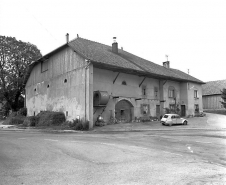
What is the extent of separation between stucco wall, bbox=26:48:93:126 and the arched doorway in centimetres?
483

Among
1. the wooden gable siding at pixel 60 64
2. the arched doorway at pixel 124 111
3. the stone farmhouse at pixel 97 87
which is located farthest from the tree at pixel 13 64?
the arched doorway at pixel 124 111

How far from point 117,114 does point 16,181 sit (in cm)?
2088

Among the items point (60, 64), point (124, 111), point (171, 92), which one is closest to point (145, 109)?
point (124, 111)

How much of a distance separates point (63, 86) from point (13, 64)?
15.3m

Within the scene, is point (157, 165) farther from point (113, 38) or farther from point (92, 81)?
point (113, 38)

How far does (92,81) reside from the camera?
23.0m

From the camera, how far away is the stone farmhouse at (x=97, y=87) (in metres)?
23.4

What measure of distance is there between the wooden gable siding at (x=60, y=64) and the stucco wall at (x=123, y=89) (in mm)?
2549

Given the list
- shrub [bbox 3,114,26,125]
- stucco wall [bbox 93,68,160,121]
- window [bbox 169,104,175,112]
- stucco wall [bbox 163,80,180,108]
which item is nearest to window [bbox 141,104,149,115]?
stucco wall [bbox 93,68,160,121]

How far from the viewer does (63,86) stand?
26.7 meters

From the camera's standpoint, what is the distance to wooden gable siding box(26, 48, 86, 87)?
24.9 m

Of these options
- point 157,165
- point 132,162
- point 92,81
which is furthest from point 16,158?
point 92,81

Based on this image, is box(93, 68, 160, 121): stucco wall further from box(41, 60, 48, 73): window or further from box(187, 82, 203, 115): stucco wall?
box(41, 60, 48, 73): window

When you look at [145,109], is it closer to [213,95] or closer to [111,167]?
[111,167]
